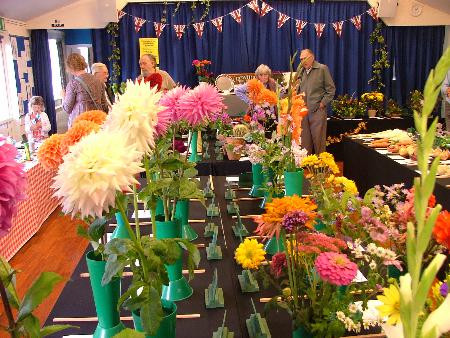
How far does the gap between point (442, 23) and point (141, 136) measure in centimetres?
754

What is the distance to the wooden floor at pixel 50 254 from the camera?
3.32 metres

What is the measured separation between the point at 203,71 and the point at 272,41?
4.03 feet

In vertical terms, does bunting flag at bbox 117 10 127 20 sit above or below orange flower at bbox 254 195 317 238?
above

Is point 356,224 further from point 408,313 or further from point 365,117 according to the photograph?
point 365,117

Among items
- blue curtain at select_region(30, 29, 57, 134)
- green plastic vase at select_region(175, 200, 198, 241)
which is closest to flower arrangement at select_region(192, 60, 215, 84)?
blue curtain at select_region(30, 29, 57, 134)

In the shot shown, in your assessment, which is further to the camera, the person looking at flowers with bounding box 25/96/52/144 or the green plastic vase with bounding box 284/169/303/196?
the person looking at flowers with bounding box 25/96/52/144

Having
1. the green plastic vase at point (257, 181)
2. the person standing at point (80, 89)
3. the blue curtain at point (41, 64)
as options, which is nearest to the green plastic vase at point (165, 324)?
the green plastic vase at point (257, 181)

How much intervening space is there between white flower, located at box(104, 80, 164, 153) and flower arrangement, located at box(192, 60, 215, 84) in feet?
18.1

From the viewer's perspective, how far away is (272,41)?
23.8 ft

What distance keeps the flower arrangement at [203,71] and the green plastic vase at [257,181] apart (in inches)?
166

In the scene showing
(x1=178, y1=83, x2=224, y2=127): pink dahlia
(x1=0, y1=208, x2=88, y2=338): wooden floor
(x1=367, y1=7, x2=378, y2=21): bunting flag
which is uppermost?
(x1=367, y1=7, x2=378, y2=21): bunting flag

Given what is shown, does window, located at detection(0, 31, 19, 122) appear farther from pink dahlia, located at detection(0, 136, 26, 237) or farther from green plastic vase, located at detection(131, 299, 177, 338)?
pink dahlia, located at detection(0, 136, 26, 237)

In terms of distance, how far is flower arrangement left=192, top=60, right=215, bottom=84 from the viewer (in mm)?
6566

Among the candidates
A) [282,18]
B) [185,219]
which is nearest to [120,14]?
Result: [282,18]
